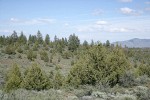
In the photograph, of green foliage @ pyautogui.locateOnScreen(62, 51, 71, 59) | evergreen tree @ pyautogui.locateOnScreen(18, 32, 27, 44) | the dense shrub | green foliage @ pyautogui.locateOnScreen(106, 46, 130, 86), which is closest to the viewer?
the dense shrub

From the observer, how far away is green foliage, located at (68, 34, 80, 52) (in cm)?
7662

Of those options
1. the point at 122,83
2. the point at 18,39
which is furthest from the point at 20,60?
the point at 122,83

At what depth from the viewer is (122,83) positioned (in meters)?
20.6

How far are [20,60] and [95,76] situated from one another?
35.6 m

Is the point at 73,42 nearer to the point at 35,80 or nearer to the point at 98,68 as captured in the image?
the point at 35,80

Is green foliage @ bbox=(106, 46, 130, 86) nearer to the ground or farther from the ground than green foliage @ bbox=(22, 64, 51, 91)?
farther from the ground

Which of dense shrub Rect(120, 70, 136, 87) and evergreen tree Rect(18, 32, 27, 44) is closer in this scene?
dense shrub Rect(120, 70, 136, 87)

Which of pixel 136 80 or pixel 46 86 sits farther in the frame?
pixel 46 86

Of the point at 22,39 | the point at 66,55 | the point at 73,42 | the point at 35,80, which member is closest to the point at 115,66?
the point at 35,80

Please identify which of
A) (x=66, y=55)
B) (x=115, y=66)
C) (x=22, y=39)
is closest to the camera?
(x=115, y=66)

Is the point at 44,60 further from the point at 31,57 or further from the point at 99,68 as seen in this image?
the point at 99,68

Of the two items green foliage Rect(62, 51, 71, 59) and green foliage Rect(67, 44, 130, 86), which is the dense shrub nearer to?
green foliage Rect(67, 44, 130, 86)

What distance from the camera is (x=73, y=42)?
255ft

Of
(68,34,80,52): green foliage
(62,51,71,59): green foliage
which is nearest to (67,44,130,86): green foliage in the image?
(62,51,71,59): green foliage
